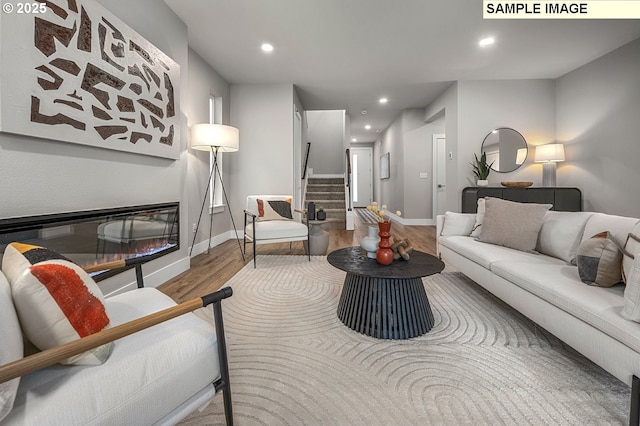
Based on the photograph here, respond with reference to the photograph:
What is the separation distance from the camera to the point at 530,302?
1.60 meters

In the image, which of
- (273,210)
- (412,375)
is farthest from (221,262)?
(412,375)

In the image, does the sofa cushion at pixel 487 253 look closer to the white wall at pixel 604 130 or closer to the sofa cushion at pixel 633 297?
the sofa cushion at pixel 633 297

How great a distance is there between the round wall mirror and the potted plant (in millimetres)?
115

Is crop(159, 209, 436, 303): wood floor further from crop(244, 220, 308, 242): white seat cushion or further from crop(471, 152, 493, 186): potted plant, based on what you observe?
crop(471, 152, 493, 186): potted plant

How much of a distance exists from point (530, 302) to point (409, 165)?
17.4ft

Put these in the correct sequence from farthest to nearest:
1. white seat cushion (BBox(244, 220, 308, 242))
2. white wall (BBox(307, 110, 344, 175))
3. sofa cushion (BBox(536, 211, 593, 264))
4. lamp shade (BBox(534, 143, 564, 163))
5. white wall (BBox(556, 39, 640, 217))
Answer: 1. white wall (BBox(307, 110, 344, 175))
2. lamp shade (BBox(534, 143, 564, 163))
3. white wall (BBox(556, 39, 640, 217))
4. white seat cushion (BBox(244, 220, 308, 242))
5. sofa cushion (BBox(536, 211, 593, 264))

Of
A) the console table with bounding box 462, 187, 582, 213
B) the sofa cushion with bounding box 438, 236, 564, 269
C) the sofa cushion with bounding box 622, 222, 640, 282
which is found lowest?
the sofa cushion with bounding box 438, 236, 564, 269

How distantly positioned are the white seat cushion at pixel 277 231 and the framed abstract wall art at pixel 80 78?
4.13 ft

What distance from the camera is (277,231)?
3.29 metres

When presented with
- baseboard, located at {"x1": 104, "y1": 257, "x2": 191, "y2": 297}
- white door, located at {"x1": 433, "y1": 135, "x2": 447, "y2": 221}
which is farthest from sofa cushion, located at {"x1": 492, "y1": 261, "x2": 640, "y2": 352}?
white door, located at {"x1": 433, "y1": 135, "x2": 447, "y2": 221}

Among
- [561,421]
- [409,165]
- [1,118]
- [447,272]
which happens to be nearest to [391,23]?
[447,272]

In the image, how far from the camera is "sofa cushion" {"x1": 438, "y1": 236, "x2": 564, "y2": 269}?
201cm

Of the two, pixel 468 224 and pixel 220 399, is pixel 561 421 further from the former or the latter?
pixel 468 224

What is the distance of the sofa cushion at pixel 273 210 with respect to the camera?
3.65 metres
